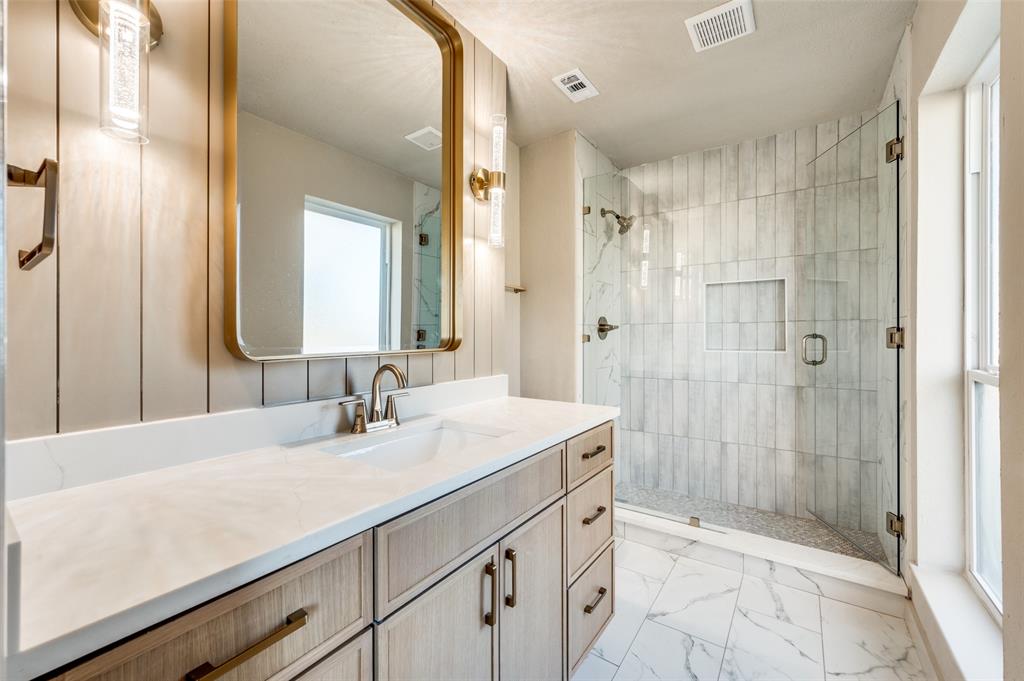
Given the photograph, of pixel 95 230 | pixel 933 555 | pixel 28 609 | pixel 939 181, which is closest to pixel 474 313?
pixel 95 230

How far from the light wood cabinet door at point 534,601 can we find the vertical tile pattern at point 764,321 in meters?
1.84

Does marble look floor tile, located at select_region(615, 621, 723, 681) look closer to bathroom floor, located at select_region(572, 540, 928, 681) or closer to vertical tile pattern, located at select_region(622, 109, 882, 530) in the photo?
bathroom floor, located at select_region(572, 540, 928, 681)

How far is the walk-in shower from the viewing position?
7.00 ft

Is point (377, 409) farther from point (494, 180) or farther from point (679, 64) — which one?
point (679, 64)

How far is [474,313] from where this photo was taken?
1798mm

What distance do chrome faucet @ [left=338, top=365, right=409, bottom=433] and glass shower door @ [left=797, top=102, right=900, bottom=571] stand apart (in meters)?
1.97

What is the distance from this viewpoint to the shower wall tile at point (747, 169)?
104 inches

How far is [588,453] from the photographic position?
1.44 m

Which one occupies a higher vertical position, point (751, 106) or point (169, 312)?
point (751, 106)

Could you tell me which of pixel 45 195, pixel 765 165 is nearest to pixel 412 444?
pixel 45 195

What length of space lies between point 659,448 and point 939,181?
77.9 inches

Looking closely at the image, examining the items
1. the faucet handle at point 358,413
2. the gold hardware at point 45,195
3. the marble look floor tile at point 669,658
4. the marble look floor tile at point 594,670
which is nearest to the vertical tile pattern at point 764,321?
the marble look floor tile at point 669,658

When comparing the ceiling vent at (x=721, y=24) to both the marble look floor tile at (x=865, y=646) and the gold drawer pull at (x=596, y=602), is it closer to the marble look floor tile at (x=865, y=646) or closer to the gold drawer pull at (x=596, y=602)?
the gold drawer pull at (x=596, y=602)

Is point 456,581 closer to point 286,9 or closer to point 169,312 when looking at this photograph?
point 169,312
